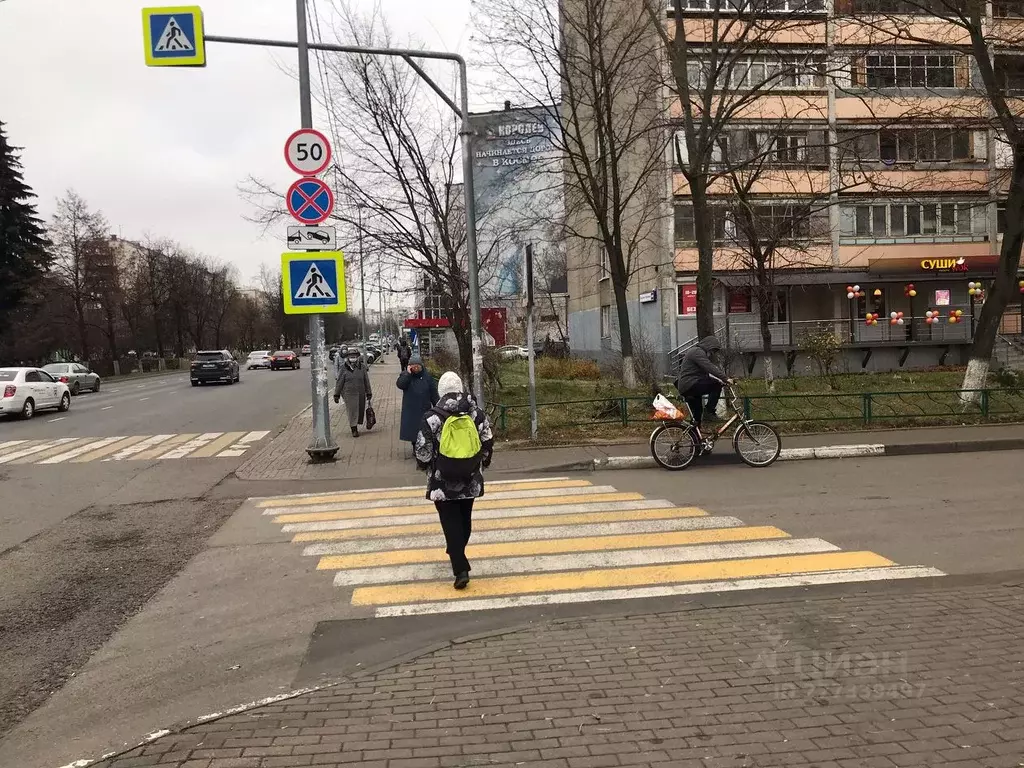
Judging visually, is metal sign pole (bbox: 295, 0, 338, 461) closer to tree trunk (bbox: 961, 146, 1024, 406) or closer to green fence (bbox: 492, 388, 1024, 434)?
green fence (bbox: 492, 388, 1024, 434)

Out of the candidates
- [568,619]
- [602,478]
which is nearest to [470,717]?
[568,619]

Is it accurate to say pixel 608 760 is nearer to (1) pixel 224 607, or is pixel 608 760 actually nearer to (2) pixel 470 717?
(2) pixel 470 717

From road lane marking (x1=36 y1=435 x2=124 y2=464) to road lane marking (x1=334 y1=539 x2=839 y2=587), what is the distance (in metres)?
10.3

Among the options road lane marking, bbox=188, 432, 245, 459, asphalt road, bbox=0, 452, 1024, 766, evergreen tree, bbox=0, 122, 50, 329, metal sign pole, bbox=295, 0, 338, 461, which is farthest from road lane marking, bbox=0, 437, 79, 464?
evergreen tree, bbox=0, 122, 50, 329

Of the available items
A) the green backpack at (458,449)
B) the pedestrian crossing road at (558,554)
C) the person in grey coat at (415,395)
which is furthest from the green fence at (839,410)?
the green backpack at (458,449)

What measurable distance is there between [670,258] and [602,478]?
22.1 meters

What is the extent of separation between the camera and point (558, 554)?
21.6 ft

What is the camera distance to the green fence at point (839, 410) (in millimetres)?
14172

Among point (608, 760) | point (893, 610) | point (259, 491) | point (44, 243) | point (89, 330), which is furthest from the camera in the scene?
point (89, 330)

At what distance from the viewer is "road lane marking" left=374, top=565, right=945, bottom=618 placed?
532 centimetres

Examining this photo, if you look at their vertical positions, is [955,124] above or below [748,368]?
above

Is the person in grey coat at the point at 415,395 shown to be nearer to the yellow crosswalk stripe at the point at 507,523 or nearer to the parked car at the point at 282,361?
the yellow crosswalk stripe at the point at 507,523

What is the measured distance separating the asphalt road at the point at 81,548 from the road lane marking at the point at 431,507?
107cm

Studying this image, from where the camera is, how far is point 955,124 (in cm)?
1677
